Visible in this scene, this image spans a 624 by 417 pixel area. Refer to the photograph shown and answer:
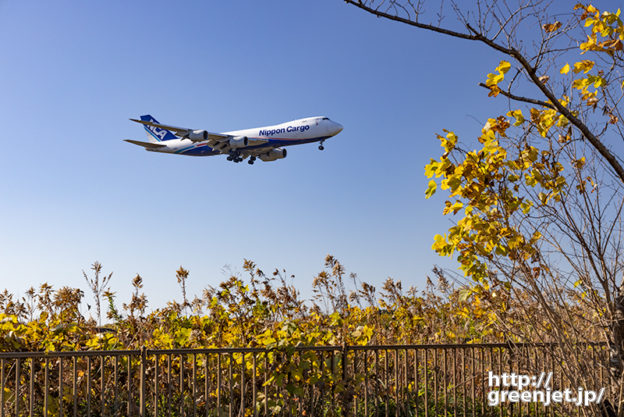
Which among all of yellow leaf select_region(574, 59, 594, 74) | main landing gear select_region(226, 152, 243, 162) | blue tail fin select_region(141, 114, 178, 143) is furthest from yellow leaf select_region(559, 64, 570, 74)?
blue tail fin select_region(141, 114, 178, 143)

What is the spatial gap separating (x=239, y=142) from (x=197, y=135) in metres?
2.89

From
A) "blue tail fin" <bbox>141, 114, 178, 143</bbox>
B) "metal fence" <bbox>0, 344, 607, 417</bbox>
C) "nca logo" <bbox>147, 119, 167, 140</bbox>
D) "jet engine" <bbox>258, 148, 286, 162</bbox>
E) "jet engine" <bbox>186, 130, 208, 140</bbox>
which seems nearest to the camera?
"metal fence" <bbox>0, 344, 607, 417</bbox>

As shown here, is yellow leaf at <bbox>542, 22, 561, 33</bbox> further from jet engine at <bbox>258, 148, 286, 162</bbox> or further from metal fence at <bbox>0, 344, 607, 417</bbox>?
jet engine at <bbox>258, 148, 286, 162</bbox>

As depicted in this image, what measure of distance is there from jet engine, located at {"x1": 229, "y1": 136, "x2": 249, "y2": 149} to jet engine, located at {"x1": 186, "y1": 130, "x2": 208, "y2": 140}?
2.32 meters

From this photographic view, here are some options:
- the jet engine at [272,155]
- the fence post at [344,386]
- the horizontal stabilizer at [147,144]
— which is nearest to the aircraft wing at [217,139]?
the jet engine at [272,155]

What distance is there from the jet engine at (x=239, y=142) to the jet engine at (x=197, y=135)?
2325mm

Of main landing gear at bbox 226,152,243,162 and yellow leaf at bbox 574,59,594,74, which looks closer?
yellow leaf at bbox 574,59,594,74

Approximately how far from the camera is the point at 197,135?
33.6 m

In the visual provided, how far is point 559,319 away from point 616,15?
8.07 ft

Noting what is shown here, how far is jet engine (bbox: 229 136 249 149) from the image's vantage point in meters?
35.2

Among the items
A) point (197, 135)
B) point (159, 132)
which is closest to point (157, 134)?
point (159, 132)

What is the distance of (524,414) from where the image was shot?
22.7 feet

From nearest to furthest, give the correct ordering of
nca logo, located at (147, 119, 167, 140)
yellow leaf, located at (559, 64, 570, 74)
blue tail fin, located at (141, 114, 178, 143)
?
yellow leaf, located at (559, 64, 570, 74), blue tail fin, located at (141, 114, 178, 143), nca logo, located at (147, 119, 167, 140)

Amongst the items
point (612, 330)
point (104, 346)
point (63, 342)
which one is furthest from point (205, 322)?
point (612, 330)
